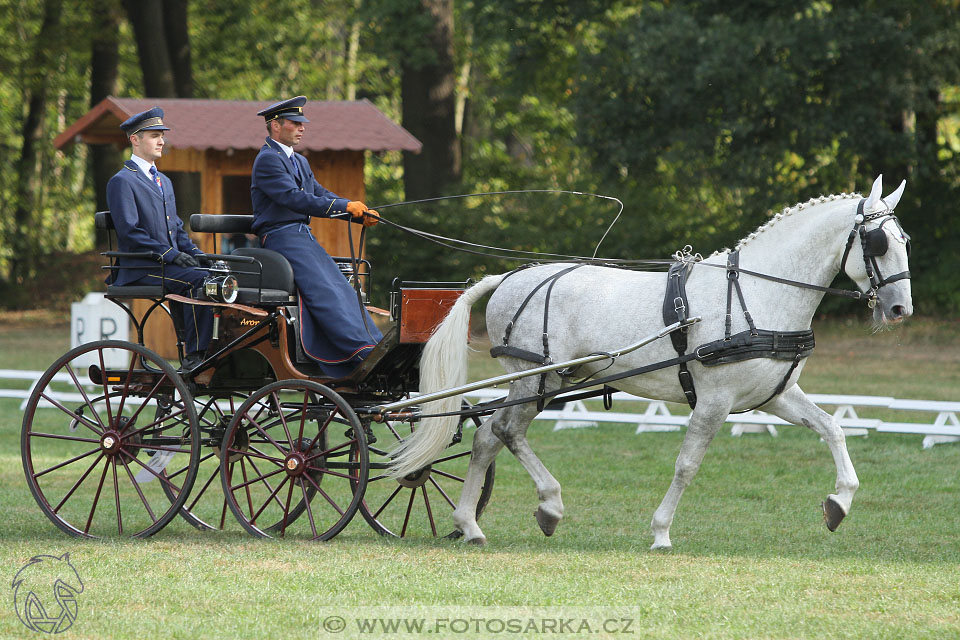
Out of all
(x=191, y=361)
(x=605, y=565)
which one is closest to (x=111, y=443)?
(x=191, y=361)

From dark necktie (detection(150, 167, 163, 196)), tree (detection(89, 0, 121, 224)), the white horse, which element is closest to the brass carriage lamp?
dark necktie (detection(150, 167, 163, 196))

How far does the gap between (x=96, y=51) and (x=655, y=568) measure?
23605 mm

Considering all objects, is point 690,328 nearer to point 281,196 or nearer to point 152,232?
point 281,196

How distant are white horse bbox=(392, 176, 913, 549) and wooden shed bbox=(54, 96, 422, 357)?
29.5 ft

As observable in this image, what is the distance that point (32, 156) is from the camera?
29453mm

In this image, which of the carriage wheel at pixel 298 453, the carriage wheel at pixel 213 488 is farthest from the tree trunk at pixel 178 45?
the carriage wheel at pixel 298 453

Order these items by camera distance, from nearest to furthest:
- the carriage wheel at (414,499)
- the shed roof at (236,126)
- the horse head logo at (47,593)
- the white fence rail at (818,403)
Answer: the horse head logo at (47,593) → the carriage wheel at (414,499) → the white fence rail at (818,403) → the shed roof at (236,126)

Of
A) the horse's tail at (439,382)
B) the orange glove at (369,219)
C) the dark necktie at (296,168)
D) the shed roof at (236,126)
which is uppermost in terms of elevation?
the shed roof at (236,126)

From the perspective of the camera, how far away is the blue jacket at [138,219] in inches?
263

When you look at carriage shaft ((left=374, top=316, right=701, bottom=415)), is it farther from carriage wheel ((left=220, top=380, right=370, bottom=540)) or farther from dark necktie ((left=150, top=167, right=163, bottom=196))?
dark necktie ((left=150, top=167, right=163, bottom=196))

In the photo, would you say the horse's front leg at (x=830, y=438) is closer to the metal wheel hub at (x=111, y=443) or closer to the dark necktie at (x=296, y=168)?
the dark necktie at (x=296, y=168)

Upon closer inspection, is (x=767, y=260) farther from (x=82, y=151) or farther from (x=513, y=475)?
(x=82, y=151)

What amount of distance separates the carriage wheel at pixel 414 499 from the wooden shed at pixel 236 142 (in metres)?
6.36

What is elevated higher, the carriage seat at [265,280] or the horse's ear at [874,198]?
A: the horse's ear at [874,198]
